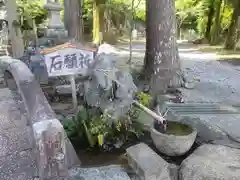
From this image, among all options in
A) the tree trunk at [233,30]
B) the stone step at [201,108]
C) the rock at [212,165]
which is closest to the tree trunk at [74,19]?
the stone step at [201,108]

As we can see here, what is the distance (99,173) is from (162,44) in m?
3.40

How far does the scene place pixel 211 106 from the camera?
14.6 feet

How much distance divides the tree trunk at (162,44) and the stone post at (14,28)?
5.13m

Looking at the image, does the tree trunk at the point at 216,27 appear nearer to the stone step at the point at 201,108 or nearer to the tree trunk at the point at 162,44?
the tree trunk at the point at 162,44

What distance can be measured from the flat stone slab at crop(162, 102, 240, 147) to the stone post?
6267 mm

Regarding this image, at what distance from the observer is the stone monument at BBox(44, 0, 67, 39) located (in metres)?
5.11

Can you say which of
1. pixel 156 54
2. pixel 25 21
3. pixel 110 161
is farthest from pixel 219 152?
pixel 25 21

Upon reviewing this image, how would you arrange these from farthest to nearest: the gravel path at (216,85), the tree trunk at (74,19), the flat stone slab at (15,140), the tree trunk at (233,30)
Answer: the tree trunk at (233,30) < the tree trunk at (74,19) < the gravel path at (216,85) < the flat stone slab at (15,140)

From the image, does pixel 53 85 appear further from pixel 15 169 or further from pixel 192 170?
pixel 192 170

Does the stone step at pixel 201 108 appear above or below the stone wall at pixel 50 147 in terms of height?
below

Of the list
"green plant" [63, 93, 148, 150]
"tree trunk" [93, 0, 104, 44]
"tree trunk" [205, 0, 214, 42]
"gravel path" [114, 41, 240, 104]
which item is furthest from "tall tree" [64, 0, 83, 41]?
"tree trunk" [205, 0, 214, 42]

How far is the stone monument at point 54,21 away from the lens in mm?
5105

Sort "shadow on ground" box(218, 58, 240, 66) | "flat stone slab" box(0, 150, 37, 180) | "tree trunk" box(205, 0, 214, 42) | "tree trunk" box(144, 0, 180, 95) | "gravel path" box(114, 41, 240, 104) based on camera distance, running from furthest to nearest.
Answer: "tree trunk" box(205, 0, 214, 42) < "shadow on ground" box(218, 58, 240, 66) < "tree trunk" box(144, 0, 180, 95) < "gravel path" box(114, 41, 240, 104) < "flat stone slab" box(0, 150, 37, 180)

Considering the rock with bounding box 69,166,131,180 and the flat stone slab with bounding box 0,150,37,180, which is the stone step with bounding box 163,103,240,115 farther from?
the flat stone slab with bounding box 0,150,37,180
